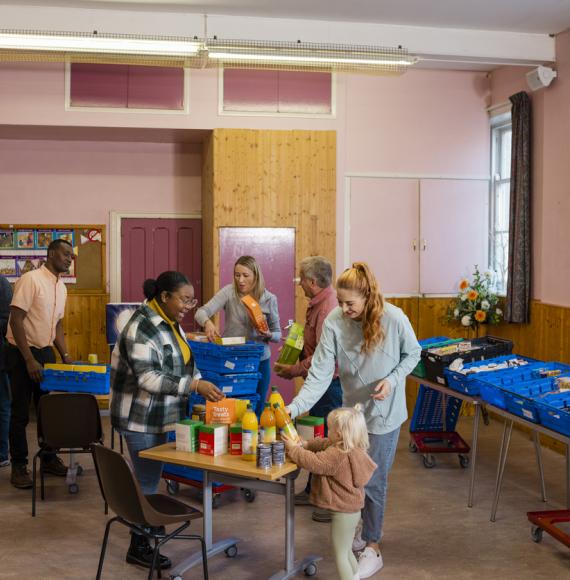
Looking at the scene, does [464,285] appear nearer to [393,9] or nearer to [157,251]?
[393,9]

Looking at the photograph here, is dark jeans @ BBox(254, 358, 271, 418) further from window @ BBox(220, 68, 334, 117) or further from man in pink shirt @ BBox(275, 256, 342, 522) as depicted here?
window @ BBox(220, 68, 334, 117)

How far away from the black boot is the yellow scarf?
997 millimetres

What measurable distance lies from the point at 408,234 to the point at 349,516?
517cm

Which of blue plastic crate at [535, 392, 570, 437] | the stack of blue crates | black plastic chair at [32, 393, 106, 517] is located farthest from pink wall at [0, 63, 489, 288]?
blue plastic crate at [535, 392, 570, 437]

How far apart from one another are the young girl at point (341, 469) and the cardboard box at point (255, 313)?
2085 mm

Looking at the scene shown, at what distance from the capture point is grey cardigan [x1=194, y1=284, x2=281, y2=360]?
234 inches

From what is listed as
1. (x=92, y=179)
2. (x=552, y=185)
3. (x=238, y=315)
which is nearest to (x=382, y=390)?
(x=238, y=315)

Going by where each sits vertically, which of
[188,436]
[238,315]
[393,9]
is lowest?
[188,436]

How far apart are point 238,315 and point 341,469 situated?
2.43m

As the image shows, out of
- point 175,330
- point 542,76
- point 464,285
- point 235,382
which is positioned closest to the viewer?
point 175,330

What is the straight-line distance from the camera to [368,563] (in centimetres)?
433

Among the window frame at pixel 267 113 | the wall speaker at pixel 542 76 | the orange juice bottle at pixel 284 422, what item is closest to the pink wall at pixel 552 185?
the wall speaker at pixel 542 76

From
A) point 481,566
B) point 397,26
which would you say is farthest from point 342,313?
point 397,26

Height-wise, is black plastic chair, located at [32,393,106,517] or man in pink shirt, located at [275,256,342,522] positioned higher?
man in pink shirt, located at [275,256,342,522]
